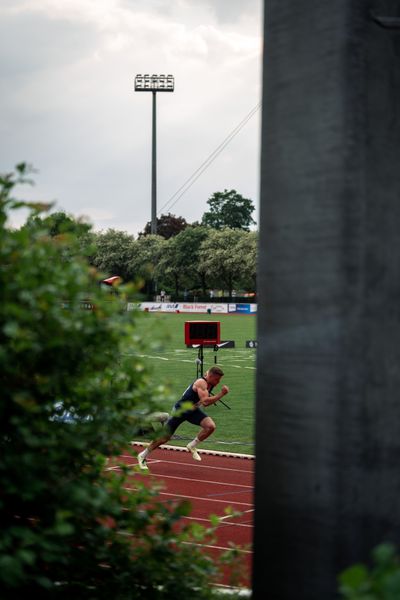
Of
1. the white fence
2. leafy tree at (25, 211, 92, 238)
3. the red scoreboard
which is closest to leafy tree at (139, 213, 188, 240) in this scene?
the white fence

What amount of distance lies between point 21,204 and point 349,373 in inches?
73.9

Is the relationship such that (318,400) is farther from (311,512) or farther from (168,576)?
(168,576)

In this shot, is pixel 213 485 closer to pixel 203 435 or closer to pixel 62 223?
pixel 203 435

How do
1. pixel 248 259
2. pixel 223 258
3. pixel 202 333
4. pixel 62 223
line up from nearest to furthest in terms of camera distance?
pixel 62 223 → pixel 202 333 → pixel 248 259 → pixel 223 258

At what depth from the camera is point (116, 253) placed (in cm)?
11025

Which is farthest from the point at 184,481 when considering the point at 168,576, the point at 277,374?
the point at 277,374

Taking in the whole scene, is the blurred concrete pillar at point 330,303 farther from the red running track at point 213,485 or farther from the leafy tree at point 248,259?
the leafy tree at point 248,259

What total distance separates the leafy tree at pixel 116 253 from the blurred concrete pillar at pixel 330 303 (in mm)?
104321

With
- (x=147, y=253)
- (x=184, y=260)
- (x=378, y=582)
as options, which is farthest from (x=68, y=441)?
(x=147, y=253)

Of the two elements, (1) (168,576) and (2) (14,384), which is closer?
(2) (14,384)

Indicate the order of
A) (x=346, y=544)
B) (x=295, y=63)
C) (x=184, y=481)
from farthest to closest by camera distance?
(x=184, y=481) → (x=295, y=63) → (x=346, y=544)

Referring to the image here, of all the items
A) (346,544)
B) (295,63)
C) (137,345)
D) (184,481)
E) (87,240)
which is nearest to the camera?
(346,544)

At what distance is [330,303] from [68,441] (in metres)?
1.39

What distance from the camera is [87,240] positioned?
4.88 metres
